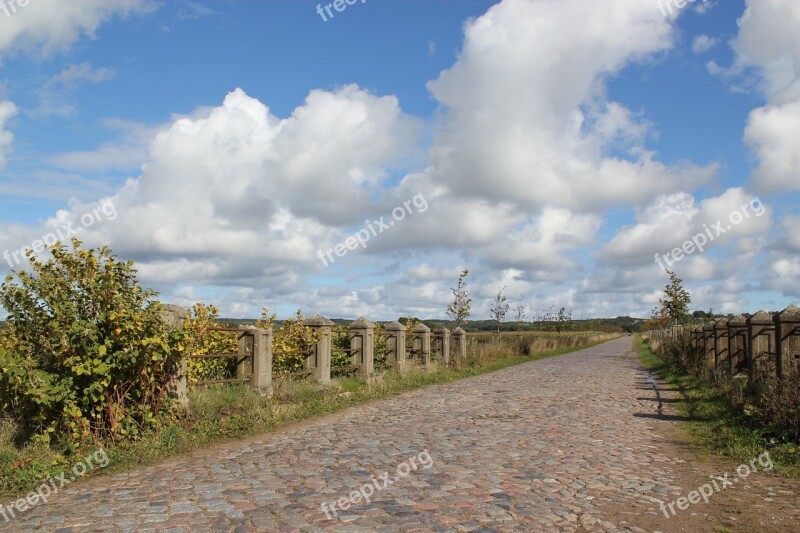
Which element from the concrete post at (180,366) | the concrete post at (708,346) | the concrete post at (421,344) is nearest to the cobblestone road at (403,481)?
the concrete post at (180,366)

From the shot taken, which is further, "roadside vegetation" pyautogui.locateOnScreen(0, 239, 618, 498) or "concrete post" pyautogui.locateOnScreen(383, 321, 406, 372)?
"concrete post" pyautogui.locateOnScreen(383, 321, 406, 372)

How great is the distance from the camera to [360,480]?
662 cm

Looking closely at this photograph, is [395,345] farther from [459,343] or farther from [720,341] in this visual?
[720,341]

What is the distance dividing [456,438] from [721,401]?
19.9 feet

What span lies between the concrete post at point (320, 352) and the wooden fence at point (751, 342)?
8399 millimetres

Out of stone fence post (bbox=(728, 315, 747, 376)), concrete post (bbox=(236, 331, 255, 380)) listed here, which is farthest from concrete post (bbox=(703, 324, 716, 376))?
concrete post (bbox=(236, 331, 255, 380))

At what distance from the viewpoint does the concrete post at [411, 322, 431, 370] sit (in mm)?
20625

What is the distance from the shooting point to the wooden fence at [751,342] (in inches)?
417

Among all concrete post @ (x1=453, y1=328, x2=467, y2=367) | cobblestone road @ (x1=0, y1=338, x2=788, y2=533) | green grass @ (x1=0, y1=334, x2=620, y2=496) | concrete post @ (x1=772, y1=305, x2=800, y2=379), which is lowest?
cobblestone road @ (x1=0, y1=338, x2=788, y2=533)

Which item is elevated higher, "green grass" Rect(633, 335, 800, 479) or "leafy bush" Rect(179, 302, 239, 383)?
"leafy bush" Rect(179, 302, 239, 383)

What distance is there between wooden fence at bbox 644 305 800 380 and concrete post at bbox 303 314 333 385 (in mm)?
8399

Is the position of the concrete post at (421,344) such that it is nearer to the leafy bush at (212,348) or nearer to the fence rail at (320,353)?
the fence rail at (320,353)

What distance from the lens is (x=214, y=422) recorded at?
929 centimetres

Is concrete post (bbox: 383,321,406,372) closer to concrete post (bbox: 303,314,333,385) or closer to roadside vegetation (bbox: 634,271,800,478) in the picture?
concrete post (bbox: 303,314,333,385)
